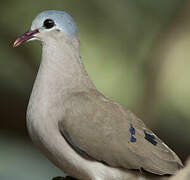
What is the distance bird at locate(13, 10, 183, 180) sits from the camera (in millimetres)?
2129

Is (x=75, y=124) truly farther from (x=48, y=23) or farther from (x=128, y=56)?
(x=128, y=56)

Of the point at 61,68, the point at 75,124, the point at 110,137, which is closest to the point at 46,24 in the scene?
the point at 61,68

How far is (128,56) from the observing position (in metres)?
5.16

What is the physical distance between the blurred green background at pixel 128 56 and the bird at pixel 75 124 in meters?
2.03

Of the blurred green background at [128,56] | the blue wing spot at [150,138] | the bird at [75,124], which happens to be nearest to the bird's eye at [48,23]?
the bird at [75,124]

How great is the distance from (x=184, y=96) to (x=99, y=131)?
331cm

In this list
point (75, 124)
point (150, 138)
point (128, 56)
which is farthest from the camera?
point (128, 56)

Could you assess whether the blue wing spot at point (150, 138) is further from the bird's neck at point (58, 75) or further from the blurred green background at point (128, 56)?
the blurred green background at point (128, 56)

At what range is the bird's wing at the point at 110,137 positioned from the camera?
7.01ft

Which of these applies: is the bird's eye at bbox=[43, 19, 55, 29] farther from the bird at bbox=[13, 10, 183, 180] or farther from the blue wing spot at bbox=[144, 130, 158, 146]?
the blue wing spot at bbox=[144, 130, 158, 146]

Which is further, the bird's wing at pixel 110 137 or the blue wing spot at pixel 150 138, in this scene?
the blue wing spot at pixel 150 138

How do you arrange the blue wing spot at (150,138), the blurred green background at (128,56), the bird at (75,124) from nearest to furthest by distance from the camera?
the bird at (75,124) → the blue wing spot at (150,138) → the blurred green background at (128,56)

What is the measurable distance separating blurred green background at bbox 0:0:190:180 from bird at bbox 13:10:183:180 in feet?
6.68

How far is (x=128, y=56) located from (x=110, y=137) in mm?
3048
